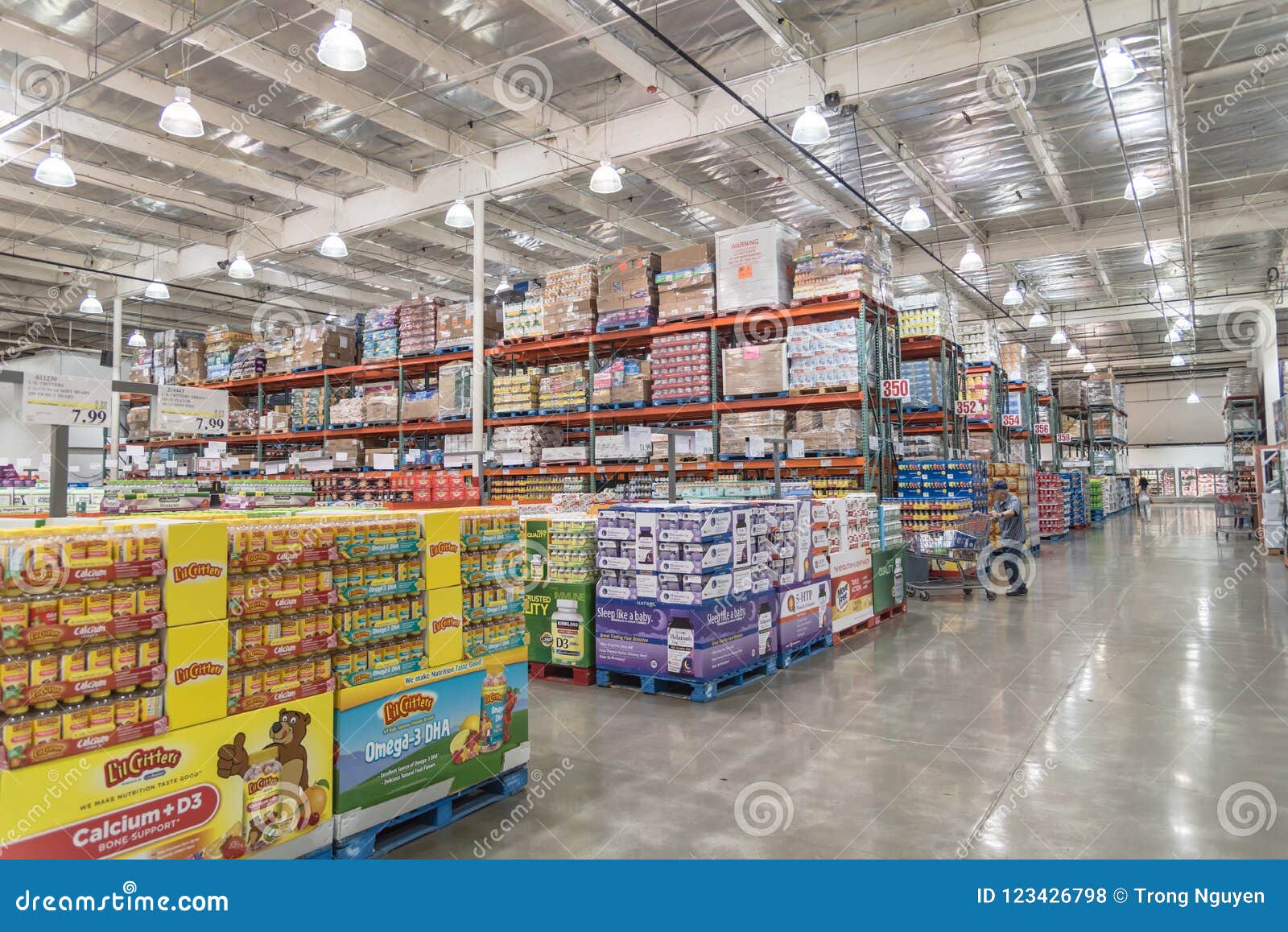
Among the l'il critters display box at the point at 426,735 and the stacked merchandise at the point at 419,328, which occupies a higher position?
the stacked merchandise at the point at 419,328

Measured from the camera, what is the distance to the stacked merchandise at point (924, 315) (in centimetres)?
1210

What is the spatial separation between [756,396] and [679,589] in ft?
16.1

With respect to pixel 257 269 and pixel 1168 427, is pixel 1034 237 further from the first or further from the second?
pixel 1168 427

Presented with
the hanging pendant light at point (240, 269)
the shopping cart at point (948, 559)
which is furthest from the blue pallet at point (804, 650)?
the hanging pendant light at point (240, 269)

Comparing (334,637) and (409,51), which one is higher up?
(409,51)

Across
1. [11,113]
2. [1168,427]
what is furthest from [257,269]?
[1168,427]

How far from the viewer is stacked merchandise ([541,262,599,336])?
37.4 ft

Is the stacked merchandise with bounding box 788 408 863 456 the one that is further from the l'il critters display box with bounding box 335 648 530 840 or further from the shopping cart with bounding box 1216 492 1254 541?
the shopping cart with bounding box 1216 492 1254 541

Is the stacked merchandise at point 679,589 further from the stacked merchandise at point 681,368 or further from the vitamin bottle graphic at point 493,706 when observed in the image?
the stacked merchandise at point 681,368

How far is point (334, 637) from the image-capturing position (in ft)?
11.2

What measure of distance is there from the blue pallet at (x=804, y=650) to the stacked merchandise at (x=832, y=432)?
2.79 meters

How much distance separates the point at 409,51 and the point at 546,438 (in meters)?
5.55

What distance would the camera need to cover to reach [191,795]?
2887 millimetres

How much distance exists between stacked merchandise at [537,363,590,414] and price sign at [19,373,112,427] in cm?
783
